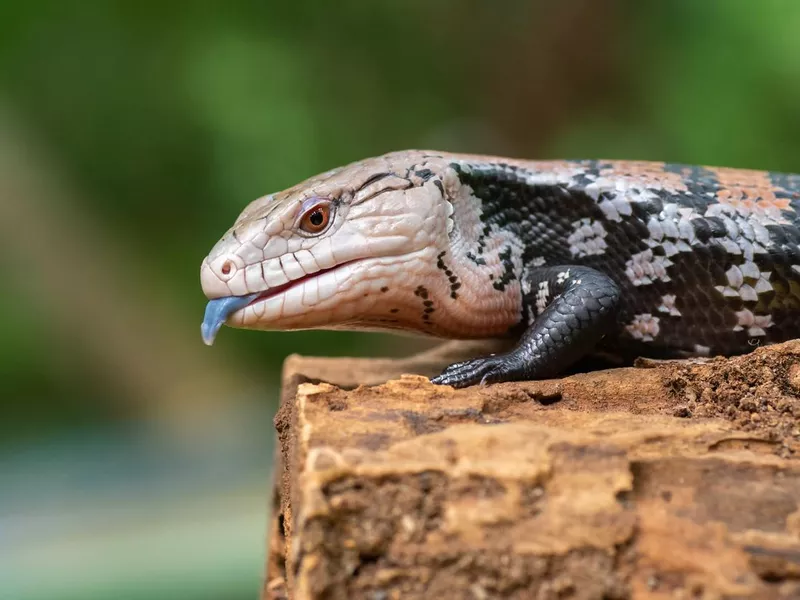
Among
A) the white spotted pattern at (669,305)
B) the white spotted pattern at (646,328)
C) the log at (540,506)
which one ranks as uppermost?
the white spotted pattern at (669,305)

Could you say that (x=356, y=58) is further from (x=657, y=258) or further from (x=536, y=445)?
(x=536, y=445)

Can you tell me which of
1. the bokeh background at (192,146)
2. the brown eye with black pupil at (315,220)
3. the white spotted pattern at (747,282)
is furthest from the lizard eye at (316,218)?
the bokeh background at (192,146)

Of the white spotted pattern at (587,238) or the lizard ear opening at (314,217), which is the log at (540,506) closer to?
the lizard ear opening at (314,217)

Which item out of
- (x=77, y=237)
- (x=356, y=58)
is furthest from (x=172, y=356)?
(x=356, y=58)

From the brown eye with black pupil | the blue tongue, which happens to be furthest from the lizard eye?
the blue tongue

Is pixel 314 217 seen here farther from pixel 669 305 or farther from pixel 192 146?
pixel 192 146

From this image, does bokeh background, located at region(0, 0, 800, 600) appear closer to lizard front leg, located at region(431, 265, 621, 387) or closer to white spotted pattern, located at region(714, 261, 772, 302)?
white spotted pattern, located at region(714, 261, 772, 302)

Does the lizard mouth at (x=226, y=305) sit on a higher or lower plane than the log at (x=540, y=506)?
higher

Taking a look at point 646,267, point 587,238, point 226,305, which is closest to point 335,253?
point 226,305
